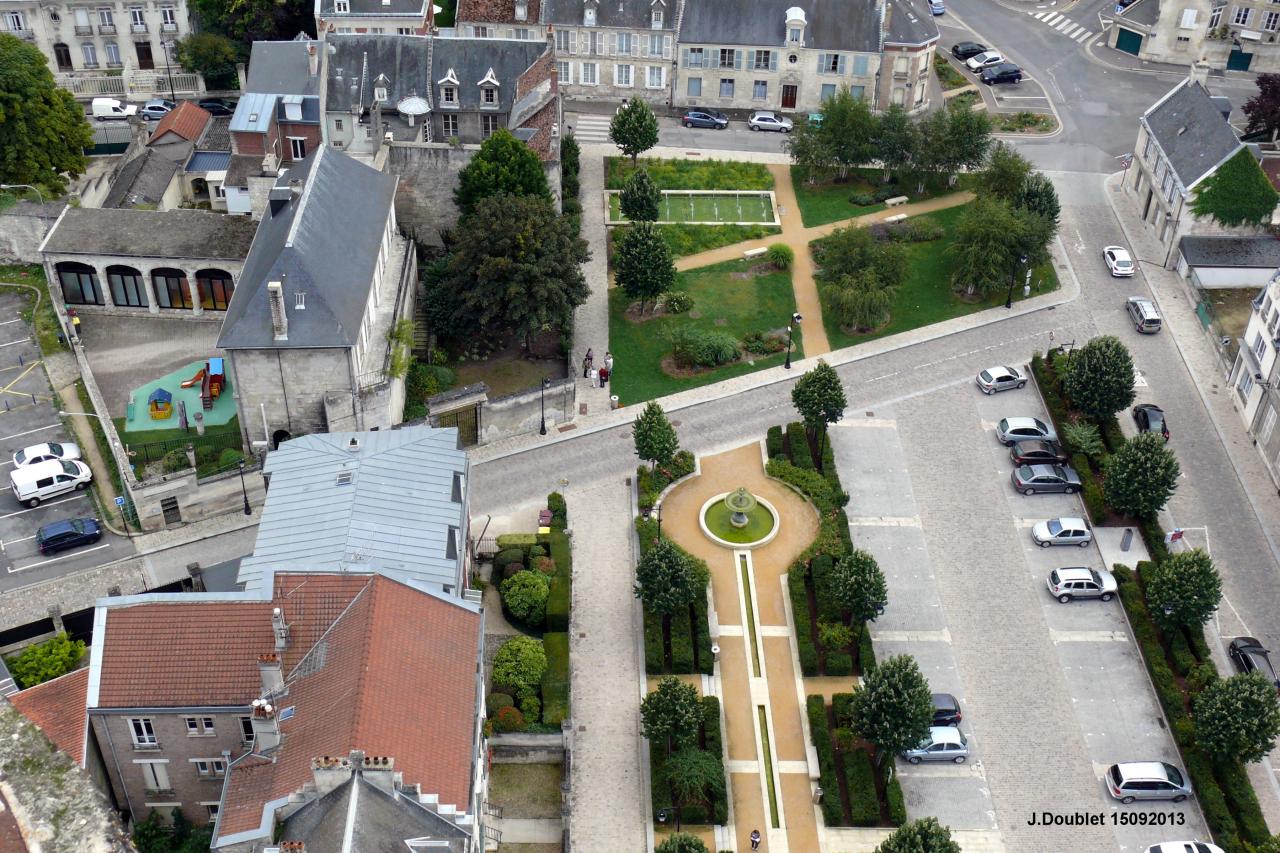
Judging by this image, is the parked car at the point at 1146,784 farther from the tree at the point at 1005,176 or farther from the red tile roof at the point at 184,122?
the red tile roof at the point at 184,122

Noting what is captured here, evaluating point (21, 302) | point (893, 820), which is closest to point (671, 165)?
point (21, 302)

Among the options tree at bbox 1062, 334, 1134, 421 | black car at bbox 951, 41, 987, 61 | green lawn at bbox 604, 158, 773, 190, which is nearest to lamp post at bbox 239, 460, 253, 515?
green lawn at bbox 604, 158, 773, 190

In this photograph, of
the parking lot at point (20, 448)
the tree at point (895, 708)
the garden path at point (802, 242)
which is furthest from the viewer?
the garden path at point (802, 242)

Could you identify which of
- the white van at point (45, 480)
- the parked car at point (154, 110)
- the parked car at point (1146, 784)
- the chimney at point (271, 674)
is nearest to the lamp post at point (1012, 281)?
the parked car at point (1146, 784)

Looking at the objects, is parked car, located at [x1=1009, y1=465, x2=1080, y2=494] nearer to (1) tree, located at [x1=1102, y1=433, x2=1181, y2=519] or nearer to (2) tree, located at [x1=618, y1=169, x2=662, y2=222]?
(1) tree, located at [x1=1102, y1=433, x2=1181, y2=519]

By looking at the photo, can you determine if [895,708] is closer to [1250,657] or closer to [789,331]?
[1250,657]

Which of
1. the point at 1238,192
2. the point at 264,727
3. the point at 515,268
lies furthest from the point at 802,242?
the point at 264,727

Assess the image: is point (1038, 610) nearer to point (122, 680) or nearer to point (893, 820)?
point (893, 820)
